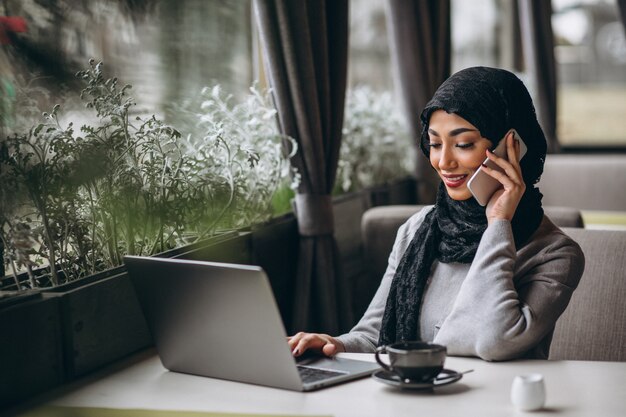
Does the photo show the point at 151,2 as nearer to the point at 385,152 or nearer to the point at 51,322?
the point at 51,322

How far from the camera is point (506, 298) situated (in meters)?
1.75

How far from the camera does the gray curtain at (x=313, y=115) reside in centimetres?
297

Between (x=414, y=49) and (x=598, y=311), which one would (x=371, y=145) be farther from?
(x=598, y=311)

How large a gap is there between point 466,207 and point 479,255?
0.19 m

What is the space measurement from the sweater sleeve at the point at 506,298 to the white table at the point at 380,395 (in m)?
0.04

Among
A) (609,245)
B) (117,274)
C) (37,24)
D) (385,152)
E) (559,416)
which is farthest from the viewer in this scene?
(385,152)

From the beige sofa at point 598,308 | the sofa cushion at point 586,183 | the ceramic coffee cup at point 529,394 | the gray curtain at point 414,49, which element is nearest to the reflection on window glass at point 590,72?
the sofa cushion at point 586,183

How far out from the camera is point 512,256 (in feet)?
5.86

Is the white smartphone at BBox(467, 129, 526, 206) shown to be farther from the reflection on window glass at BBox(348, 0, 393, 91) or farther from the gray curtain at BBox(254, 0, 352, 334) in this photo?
the reflection on window glass at BBox(348, 0, 393, 91)

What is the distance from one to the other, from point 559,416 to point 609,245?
3.97 ft

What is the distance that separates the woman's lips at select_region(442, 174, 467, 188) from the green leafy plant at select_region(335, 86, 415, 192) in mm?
1842

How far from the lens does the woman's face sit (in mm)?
1885

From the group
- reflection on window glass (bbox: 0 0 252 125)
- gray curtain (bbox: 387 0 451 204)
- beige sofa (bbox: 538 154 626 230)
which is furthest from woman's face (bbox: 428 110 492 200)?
beige sofa (bbox: 538 154 626 230)

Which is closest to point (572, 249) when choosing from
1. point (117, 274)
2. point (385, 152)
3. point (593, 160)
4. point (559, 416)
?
point (559, 416)
